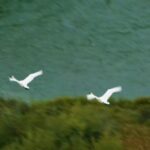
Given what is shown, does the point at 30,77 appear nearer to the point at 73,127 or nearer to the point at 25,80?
the point at 25,80

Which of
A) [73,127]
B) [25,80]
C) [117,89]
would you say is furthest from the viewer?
[25,80]

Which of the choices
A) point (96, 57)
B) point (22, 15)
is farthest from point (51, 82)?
point (22, 15)

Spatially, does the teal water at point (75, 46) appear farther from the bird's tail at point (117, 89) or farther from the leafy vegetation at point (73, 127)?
the leafy vegetation at point (73, 127)

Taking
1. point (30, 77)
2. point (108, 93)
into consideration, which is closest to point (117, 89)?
point (108, 93)

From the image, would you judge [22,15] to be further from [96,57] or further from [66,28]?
[96,57]

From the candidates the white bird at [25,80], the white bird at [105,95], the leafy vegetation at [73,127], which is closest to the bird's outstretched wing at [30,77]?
the white bird at [25,80]

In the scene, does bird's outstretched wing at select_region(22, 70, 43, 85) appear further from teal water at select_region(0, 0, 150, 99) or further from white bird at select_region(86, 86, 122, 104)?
white bird at select_region(86, 86, 122, 104)
